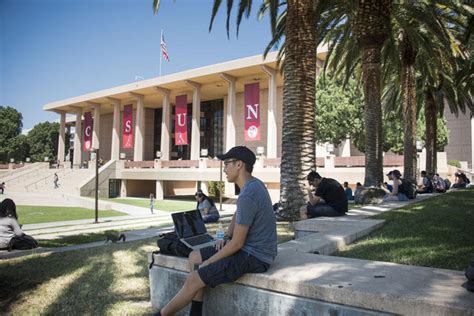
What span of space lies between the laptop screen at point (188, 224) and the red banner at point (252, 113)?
78.0 ft

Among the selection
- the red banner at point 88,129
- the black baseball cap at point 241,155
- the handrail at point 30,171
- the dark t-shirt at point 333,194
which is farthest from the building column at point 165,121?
the black baseball cap at point 241,155

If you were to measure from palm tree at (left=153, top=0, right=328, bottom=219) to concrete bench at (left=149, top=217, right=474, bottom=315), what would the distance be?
217 inches

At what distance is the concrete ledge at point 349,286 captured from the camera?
2.36 metres

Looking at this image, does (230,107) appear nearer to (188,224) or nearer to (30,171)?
(30,171)

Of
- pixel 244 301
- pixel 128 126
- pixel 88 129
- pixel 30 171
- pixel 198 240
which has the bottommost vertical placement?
pixel 244 301

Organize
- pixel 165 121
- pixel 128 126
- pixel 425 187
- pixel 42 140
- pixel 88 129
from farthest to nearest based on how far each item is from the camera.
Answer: pixel 42 140 < pixel 88 129 < pixel 165 121 < pixel 128 126 < pixel 425 187

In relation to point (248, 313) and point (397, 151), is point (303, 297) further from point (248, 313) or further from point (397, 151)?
point (397, 151)

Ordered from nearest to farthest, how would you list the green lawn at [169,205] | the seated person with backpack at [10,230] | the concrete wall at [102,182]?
the seated person with backpack at [10,230]
the green lawn at [169,205]
the concrete wall at [102,182]

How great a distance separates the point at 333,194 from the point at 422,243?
106 inches

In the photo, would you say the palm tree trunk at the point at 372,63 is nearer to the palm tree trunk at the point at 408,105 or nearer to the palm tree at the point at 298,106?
the palm tree at the point at 298,106

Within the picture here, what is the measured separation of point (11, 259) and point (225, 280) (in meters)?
5.18

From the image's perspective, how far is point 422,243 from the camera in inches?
191

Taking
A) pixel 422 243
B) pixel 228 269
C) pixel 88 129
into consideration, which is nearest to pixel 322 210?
pixel 422 243

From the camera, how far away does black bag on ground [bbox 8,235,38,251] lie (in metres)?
6.89
